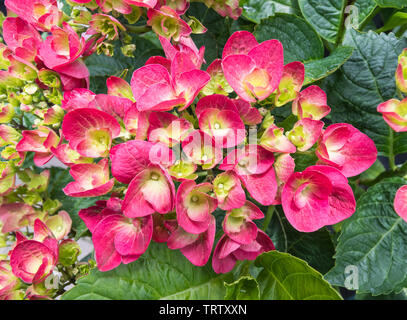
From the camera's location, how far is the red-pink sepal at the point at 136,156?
1.07 ft

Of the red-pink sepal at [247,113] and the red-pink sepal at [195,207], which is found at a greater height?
the red-pink sepal at [247,113]

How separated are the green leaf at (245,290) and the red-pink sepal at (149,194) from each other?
129mm

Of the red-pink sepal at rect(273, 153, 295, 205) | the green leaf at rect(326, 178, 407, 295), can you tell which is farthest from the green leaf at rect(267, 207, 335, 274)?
the red-pink sepal at rect(273, 153, 295, 205)

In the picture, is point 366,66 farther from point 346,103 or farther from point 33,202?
point 33,202

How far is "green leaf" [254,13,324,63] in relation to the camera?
0.51 metres

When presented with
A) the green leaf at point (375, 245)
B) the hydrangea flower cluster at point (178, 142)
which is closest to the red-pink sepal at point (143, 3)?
the hydrangea flower cluster at point (178, 142)

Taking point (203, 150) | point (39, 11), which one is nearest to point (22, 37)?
point (39, 11)

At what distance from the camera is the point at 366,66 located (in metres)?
0.46

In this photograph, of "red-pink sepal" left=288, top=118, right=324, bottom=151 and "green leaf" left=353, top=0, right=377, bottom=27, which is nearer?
"red-pink sepal" left=288, top=118, right=324, bottom=151

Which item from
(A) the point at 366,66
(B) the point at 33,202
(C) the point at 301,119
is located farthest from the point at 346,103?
(B) the point at 33,202

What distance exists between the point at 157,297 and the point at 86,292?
0.25ft

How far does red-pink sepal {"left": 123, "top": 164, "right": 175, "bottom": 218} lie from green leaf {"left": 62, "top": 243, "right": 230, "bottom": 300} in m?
0.11

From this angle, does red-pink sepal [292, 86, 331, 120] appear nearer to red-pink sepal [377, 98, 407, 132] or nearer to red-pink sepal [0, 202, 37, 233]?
red-pink sepal [377, 98, 407, 132]

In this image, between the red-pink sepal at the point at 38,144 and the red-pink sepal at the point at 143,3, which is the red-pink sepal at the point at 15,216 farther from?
the red-pink sepal at the point at 143,3
